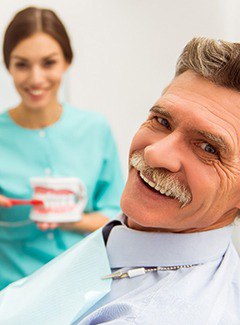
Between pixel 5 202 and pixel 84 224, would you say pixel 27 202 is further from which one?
pixel 84 224

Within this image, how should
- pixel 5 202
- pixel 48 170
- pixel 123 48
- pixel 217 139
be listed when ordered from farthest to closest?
pixel 123 48
pixel 48 170
pixel 5 202
pixel 217 139

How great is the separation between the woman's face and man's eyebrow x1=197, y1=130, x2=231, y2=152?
0.92 m

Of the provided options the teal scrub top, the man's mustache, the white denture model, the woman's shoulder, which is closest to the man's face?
the man's mustache

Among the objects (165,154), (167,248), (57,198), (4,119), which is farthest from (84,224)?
(165,154)

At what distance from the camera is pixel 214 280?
3.03 ft

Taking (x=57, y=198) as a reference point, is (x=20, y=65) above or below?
above

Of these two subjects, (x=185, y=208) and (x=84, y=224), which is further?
(x=84, y=224)

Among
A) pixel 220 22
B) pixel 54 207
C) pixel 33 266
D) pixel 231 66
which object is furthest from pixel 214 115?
pixel 220 22

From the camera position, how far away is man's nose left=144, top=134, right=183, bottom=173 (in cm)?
Result: 90

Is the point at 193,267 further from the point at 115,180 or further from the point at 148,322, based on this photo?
the point at 115,180

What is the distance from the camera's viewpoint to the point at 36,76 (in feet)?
5.60

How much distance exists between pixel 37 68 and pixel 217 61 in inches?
35.9

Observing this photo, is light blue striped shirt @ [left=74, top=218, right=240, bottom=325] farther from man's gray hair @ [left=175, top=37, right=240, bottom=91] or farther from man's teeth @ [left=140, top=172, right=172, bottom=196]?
man's gray hair @ [left=175, top=37, right=240, bottom=91]

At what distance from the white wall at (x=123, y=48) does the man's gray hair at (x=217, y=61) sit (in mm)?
1241
